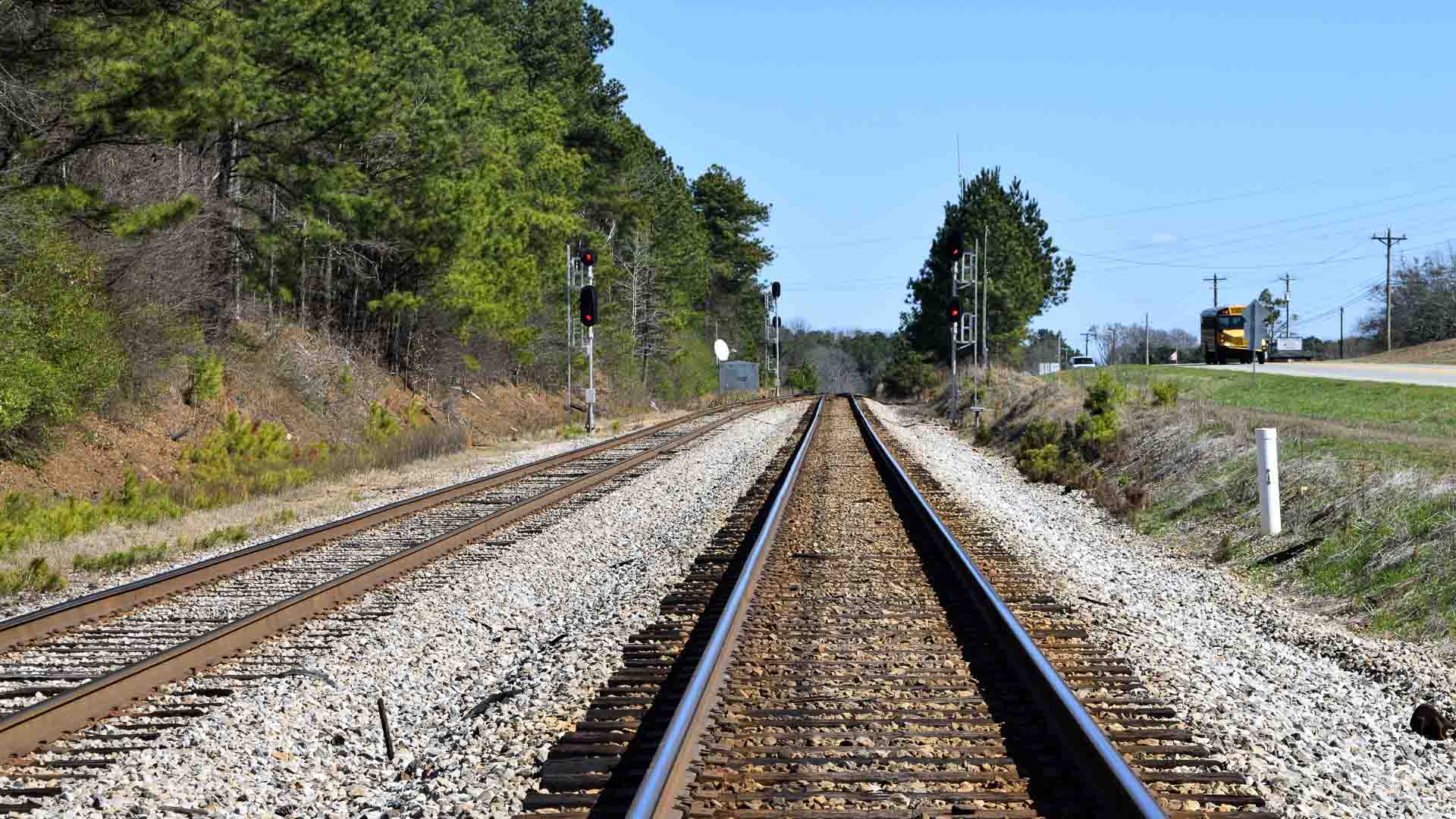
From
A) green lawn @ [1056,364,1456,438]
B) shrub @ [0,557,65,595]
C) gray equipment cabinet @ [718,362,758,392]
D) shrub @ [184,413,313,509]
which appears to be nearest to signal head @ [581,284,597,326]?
shrub @ [184,413,313,509]

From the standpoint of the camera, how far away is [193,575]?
409 inches

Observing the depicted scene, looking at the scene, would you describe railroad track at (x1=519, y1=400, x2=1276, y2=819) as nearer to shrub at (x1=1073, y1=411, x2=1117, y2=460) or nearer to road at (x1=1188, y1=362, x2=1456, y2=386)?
shrub at (x1=1073, y1=411, x2=1117, y2=460)

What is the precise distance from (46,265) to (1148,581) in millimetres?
14912

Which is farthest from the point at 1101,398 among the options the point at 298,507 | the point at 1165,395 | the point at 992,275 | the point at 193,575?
the point at 992,275

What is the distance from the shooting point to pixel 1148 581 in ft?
33.9

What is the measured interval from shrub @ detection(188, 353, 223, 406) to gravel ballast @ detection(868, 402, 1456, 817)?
17183 mm

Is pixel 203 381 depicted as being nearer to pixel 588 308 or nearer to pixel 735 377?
pixel 588 308

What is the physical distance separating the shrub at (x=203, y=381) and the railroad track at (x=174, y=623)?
9.72 m

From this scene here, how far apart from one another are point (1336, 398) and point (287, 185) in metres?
22.8

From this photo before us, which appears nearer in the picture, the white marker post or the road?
the white marker post

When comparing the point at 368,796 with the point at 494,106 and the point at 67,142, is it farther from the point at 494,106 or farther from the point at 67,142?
the point at 494,106

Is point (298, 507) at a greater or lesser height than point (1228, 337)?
lesser

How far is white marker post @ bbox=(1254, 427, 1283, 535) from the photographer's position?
11.7 meters

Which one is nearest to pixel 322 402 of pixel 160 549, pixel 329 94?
pixel 329 94
